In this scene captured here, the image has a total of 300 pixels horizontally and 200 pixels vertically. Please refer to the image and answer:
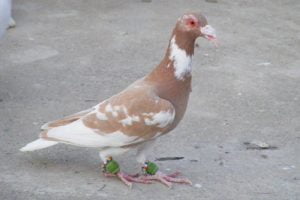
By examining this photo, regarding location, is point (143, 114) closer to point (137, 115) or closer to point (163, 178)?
point (137, 115)

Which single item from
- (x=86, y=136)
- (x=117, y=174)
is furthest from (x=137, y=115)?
(x=117, y=174)

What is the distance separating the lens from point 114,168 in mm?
4371

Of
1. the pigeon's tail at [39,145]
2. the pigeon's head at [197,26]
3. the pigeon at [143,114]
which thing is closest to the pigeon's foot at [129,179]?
the pigeon at [143,114]

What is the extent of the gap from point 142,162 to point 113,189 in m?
0.22

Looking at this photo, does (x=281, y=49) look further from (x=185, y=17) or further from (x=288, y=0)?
(x=185, y=17)

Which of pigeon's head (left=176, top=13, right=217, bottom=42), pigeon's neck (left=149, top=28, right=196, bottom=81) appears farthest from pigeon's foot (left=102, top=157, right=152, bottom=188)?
pigeon's head (left=176, top=13, right=217, bottom=42)

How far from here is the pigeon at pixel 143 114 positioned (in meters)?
4.22

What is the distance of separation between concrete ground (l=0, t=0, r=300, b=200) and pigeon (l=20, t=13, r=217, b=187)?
22cm

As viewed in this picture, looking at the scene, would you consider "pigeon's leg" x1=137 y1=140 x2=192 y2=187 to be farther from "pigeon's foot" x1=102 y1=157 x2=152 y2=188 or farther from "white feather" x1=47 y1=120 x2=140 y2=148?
"white feather" x1=47 y1=120 x2=140 y2=148

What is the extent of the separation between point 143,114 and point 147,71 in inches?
83.7

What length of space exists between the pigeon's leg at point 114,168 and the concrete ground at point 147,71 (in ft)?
0.12

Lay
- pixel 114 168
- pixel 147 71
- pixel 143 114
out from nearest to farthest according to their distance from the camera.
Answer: pixel 143 114 < pixel 114 168 < pixel 147 71

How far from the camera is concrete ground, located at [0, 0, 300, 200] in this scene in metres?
4.46

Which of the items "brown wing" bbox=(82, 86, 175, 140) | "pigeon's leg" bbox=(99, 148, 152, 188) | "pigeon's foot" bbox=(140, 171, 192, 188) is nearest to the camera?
→ "brown wing" bbox=(82, 86, 175, 140)
